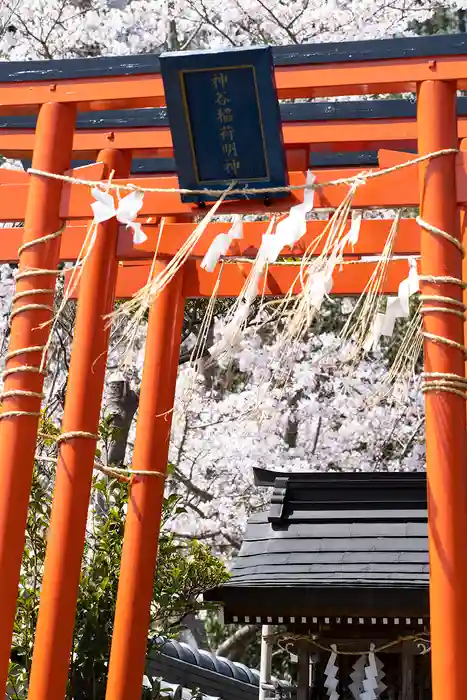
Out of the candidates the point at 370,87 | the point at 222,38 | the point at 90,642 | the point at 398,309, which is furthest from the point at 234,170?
the point at 222,38

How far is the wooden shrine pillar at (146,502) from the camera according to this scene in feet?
14.1

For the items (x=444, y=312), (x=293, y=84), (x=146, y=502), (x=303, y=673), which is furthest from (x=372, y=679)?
(x=293, y=84)

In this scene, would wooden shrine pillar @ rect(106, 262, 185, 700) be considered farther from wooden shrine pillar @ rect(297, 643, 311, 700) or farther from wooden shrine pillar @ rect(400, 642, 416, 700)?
wooden shrine pillar @ rect(400, 642, 416, 700)

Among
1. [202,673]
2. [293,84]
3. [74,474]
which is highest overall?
[293,84]

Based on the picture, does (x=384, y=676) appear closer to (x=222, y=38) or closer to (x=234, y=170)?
(x=234, y=170)

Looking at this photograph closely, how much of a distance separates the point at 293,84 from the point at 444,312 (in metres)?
1.10

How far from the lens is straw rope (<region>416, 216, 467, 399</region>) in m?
2.99

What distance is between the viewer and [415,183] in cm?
340

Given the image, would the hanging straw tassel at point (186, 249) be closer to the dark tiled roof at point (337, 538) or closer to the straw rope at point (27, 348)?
the straw rope at point (27, 348)

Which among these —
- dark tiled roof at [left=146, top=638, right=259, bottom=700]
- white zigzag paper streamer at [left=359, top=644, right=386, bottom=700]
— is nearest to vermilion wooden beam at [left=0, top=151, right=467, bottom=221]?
Result: white zigzag paper streamer at [left=359, top=644, right=386, bottom=700]

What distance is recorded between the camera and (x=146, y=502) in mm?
4461

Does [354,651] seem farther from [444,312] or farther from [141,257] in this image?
[444,312]

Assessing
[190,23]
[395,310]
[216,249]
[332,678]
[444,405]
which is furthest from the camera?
[190,23]

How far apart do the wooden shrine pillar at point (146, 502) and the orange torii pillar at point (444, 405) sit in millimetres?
1585
